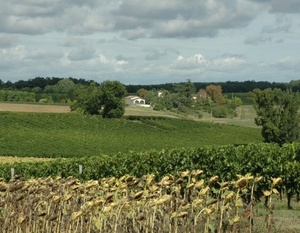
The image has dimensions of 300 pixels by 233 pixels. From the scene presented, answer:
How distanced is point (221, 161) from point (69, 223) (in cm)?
1630

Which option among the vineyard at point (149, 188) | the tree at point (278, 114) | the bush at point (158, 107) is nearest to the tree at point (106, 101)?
the tree at point (278, 114)

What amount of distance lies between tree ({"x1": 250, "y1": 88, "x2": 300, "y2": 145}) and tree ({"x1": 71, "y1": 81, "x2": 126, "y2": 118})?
34.0m

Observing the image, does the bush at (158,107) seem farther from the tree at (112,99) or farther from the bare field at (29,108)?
the bare field at (29,108)

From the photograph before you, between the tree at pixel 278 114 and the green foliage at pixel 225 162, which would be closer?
the green foliage at pixel 225 162

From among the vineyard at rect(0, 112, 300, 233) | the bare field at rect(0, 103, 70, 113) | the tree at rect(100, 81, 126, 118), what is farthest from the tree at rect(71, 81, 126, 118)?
the vineyard at rect(0, 112, 300, 233)

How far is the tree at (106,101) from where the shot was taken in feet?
373

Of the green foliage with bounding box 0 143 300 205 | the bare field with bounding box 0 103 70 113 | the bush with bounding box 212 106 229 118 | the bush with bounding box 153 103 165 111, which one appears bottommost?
the bush with bounding box 212 106 229 118

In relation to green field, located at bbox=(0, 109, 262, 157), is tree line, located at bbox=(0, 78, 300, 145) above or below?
above

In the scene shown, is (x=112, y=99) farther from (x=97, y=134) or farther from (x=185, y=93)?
(x=185, y=93)

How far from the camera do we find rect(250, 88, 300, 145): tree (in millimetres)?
82812

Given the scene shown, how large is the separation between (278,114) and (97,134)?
23.5 meters

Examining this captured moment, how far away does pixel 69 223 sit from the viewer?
26.1 ft

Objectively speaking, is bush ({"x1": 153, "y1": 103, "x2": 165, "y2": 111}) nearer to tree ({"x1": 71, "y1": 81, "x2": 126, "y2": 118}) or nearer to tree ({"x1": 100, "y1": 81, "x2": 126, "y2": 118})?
tree ({"x1": 71, "y1": 81, "x2": 126, "y2": 118})

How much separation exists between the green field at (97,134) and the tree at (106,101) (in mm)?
10347
